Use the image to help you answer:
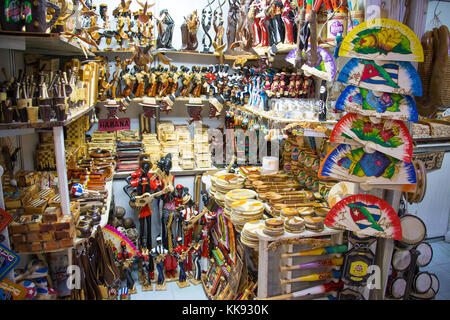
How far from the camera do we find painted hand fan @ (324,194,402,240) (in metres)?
2.24

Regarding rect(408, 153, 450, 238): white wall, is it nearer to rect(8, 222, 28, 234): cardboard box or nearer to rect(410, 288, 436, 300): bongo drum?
rect(410, 288, 436, 300): bongo drum

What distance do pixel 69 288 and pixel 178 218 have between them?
191 centimetres

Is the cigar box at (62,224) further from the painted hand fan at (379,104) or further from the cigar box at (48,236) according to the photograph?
the painted hand fan at (379,104)

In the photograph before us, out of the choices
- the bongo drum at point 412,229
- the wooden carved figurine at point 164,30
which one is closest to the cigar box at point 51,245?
the bongo drum at point 412,229

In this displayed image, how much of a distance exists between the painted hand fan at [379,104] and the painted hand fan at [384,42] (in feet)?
0.69

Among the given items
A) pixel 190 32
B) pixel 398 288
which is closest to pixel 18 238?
pixel 398 288

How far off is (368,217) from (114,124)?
414cm

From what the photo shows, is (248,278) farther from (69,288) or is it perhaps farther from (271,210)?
(69,288)

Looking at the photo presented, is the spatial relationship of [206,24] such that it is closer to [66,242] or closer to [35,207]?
[35,207]

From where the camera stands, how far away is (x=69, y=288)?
8.02 feet

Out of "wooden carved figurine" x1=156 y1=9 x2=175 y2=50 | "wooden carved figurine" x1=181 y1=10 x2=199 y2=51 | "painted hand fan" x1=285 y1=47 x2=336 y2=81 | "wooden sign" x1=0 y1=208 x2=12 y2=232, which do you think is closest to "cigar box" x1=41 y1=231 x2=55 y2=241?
"wooden sign" x1=0 y1=208 x2=12 y2=232

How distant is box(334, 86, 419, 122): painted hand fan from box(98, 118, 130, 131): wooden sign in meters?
3.93

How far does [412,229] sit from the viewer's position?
2.33 metres

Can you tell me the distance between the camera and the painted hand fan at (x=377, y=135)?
207cm
